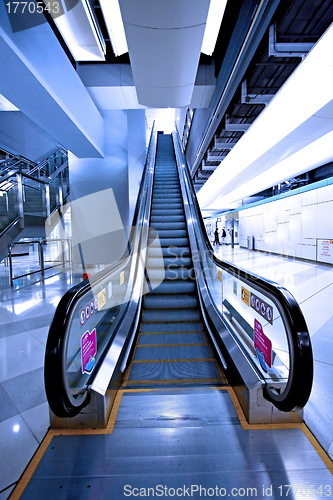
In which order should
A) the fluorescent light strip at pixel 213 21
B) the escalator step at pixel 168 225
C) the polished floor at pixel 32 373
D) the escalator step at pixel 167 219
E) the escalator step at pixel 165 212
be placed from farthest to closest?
1. the escalator step at pixel 165 212
2. the escalator step at pixel 167 219
3. the escalator step at pixel 168 225
4. the fluorescent light strip at pixel 213 21
5. the polished floor at pixel 32 373

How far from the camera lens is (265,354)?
69.9 inches

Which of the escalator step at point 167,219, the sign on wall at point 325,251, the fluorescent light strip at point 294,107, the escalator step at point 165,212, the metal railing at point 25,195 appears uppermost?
the fluorescent light strip at point 294,107

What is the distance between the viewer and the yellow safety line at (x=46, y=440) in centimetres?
128

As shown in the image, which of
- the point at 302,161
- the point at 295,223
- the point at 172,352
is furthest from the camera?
the point at 295,223

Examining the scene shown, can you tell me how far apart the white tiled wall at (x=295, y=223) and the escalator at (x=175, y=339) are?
5548 mm

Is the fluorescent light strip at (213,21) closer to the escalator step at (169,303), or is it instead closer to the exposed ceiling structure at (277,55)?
the exposed ceiling structure at (277,55)

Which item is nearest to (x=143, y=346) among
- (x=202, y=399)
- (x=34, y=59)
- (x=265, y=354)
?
(x=202, y=399)

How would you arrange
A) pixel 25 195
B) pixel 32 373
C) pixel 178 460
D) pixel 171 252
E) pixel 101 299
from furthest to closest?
1. pixel 25 195
2. pixel 171 252
3. pixel 32 373
4. pixel 101 299
5. pixel 178 460

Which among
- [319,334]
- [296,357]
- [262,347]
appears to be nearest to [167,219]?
[319,334]

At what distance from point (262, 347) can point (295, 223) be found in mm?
8937

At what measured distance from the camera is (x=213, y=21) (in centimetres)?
366

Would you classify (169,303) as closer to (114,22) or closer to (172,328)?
(172,328)

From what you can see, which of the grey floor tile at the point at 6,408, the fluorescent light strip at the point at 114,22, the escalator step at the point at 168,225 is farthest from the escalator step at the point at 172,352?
the fluorescent light strip at the point at 114,22

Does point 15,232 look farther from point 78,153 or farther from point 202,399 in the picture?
point 202,399
